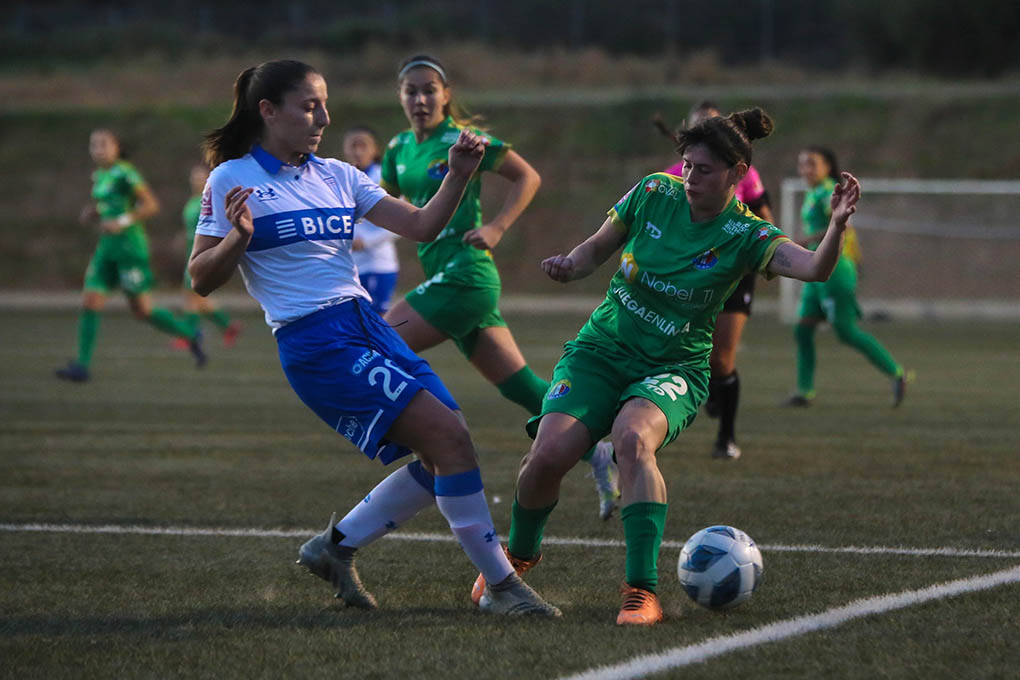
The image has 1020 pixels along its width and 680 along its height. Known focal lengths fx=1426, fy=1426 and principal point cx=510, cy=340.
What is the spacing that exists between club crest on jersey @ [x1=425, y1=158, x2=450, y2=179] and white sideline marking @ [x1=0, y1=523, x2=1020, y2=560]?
1858 millimetres

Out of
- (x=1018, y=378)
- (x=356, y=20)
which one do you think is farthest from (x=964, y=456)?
(x=356, y=20)

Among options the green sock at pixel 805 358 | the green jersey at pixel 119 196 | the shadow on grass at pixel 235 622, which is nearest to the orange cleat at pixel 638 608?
the shadow on grass at pixel 235 622

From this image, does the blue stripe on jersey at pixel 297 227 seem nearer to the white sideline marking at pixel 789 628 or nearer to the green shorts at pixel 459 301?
the white sideline marking at pixel 789 628

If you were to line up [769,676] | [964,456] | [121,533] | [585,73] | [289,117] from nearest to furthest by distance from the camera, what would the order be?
[769,676] < [289,117] < [121,533] < [964,456] < [585,73]

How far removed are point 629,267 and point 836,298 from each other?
22.6 ft

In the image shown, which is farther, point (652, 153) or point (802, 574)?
point (652, 153)

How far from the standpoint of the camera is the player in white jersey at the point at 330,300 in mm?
4648

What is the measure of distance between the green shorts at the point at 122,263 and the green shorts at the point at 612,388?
940 cm

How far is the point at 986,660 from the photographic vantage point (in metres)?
4.03

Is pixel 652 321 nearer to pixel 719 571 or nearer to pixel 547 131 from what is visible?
pixel 719 571

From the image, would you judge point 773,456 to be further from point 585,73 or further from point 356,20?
point 356,20

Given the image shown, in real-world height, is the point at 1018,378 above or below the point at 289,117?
below

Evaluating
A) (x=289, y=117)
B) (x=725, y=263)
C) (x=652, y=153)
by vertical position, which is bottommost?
(x=652, y=153)

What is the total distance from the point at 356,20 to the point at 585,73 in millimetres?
11194
